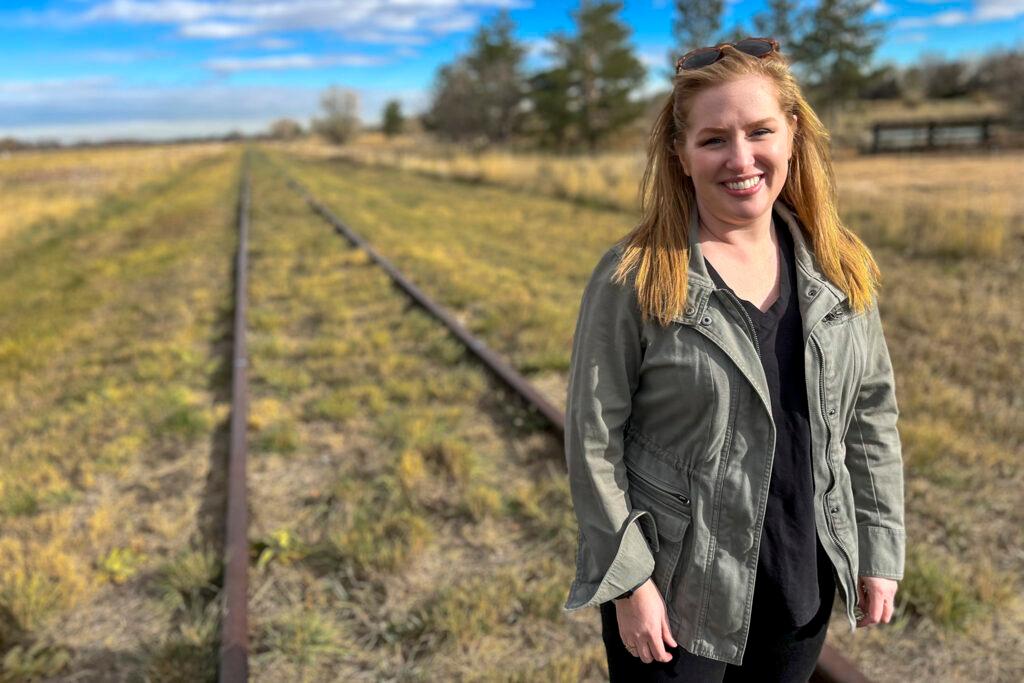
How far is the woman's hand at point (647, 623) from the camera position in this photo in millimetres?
Result: 1401

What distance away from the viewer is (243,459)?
156 inches

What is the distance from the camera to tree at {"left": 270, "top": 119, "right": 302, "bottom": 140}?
147375mm

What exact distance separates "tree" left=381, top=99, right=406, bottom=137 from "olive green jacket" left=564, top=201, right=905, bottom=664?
3216 inches

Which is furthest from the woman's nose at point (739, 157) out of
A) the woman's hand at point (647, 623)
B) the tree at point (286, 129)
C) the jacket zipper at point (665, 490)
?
the tree at point (286, 129)

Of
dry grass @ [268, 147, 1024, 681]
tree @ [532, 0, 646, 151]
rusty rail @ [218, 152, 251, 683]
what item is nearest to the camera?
rusty rail @ [218, 152, 251, 683]

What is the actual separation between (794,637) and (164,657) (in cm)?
224

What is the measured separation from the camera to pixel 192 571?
120 inches

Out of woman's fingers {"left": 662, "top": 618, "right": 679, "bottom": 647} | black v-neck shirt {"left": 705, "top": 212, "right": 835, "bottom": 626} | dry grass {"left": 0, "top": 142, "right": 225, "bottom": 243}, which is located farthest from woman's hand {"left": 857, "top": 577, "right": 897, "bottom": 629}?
dry grass {"left": 0, "top": 142, "right": 225, "bottom": 243}

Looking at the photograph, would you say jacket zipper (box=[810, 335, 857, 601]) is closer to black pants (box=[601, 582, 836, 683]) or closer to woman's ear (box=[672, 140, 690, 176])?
black pants (box=[601, 582, 836, 683])

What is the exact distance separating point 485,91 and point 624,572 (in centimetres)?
3699

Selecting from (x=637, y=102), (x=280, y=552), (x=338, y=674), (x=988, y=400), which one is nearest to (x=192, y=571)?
(x=280, y=552)

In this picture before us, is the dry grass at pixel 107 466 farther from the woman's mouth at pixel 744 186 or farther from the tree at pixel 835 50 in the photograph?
the tree at pixel 835 50

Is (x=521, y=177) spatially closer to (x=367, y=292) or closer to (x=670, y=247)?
(x=367, y=292)

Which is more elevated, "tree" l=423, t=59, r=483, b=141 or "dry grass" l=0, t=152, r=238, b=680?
"tree" l=423, t=59, r=483, b=141
